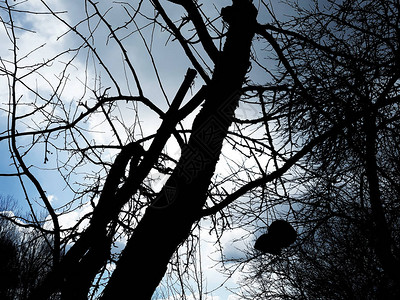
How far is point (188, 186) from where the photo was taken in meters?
1.38

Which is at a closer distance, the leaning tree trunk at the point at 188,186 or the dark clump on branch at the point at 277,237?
the leaning tree trunk at the point at 188,186

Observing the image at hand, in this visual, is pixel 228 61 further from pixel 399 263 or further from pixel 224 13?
pixel 399 263

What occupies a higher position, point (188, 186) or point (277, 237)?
point (277, 237)

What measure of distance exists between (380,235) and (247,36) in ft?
9.86

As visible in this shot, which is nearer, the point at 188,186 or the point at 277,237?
the point at 188,186

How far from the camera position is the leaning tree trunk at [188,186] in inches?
44.7

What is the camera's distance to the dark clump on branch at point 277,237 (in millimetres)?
2174

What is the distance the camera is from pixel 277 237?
2178mm

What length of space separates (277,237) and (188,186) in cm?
110

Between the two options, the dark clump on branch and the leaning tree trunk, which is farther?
the dark clump on branch

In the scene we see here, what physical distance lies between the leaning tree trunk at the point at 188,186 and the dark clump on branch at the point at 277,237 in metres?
0.92

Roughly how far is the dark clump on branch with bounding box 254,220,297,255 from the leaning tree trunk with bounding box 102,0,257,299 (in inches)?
→ 36.4

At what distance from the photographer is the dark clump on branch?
2.17 m

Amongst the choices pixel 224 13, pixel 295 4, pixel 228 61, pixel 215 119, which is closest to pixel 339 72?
pixel 295 4
